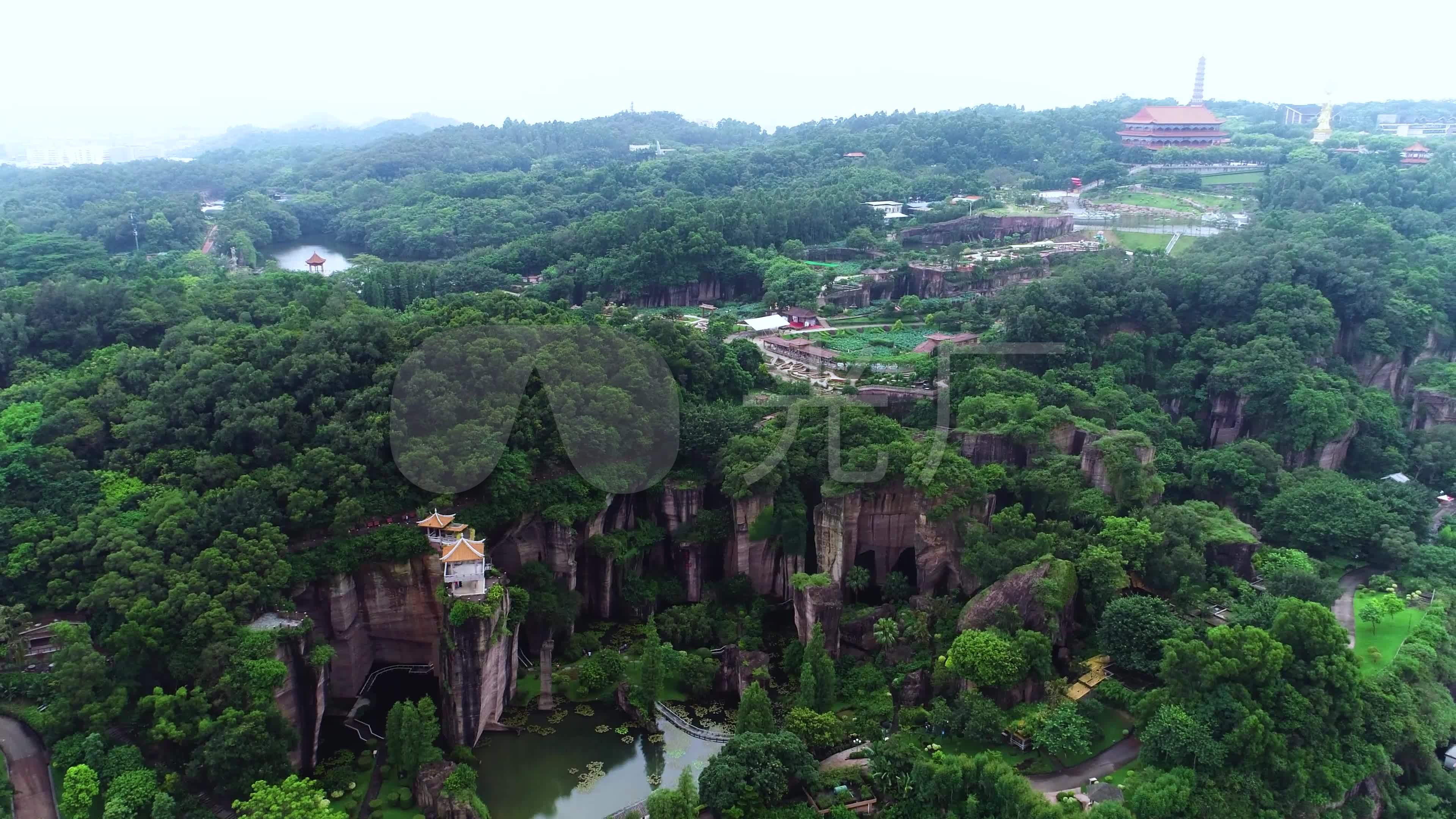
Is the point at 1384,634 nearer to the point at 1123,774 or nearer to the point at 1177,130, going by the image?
the point at 1123,774

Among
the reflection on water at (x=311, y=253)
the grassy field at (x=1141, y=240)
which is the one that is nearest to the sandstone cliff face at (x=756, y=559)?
the grassy field at (x=1141, y=240)

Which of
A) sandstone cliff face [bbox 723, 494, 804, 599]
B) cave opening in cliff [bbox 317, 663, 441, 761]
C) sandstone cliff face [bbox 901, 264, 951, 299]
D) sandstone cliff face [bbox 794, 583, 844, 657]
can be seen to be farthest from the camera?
sandstone cliff face [bbox 901, 264, 951, 299]

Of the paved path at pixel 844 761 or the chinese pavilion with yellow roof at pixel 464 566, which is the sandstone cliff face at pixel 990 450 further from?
the chinese pavilion with yellow roof at pixel 464 566

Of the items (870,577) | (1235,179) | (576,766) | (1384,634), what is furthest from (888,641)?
(1235,179)

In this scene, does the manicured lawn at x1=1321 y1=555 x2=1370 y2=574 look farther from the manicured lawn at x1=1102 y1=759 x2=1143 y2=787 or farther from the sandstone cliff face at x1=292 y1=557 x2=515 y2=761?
the sandstone cliff face at x1=292 y1=557 x2=515 y2=761

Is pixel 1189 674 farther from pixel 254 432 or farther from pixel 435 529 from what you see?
pixel 254 432

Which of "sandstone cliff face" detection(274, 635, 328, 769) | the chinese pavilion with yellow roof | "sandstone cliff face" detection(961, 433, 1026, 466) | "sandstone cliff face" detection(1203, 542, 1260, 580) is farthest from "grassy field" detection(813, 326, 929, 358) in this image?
"sandstone cliff face" detection(274, 635, 328, 769)
